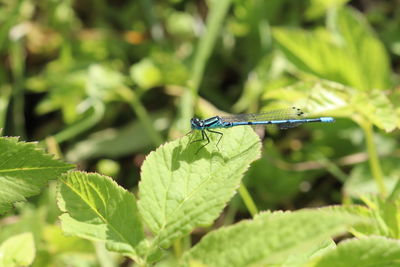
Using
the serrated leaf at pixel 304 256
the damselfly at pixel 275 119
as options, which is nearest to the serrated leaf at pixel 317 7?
the damselfly at pixel 275 119

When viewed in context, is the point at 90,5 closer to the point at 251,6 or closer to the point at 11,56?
the point at 11,56

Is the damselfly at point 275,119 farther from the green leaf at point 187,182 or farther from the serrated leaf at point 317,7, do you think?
the serrated leaf at point 317,7

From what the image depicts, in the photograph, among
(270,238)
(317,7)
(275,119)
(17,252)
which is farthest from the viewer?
(317,7)

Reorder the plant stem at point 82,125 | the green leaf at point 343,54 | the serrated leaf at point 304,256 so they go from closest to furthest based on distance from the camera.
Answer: the serrated leaf at point 304,256 → the green leaf at point 343,54 → the plant stem at point 82,125

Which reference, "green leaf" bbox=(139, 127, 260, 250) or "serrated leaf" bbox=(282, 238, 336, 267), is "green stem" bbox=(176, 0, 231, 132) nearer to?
"green leaf" bbox=(139, 127, 260, 250)

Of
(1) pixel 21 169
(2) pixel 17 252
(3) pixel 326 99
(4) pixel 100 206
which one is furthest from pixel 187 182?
(3) pixel 326 99

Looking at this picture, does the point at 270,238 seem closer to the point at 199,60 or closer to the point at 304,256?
the point at 304,256

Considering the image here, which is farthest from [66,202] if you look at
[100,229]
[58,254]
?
[58,254]
